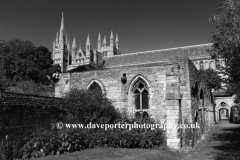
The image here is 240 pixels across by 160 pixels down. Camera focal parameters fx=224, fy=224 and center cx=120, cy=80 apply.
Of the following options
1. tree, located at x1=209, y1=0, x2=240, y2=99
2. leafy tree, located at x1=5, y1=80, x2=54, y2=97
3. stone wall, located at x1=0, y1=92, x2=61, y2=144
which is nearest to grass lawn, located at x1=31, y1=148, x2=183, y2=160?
stone wall, located at x1=0, y1=92, x2=61, y2=144

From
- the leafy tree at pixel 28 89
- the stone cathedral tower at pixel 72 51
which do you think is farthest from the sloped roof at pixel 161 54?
the leafy tree at pixel 28 89

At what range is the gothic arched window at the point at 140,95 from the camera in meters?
13.8

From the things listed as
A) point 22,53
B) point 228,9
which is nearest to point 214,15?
point 228,9

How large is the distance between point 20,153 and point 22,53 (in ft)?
129

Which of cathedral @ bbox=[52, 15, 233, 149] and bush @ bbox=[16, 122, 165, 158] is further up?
cathedral @ bbox=[52, 15, 233, 149]

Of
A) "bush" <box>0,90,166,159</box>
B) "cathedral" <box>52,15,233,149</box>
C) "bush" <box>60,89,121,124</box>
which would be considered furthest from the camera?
"bush" <box>60,89,121,124</box>

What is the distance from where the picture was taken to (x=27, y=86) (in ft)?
91.6

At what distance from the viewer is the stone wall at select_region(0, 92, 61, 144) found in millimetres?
8477

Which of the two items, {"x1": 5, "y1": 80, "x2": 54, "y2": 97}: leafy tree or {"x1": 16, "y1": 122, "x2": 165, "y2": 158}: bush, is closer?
{"x1": 16, "y1": 122, "x2": 165, "y2": 158}: bush

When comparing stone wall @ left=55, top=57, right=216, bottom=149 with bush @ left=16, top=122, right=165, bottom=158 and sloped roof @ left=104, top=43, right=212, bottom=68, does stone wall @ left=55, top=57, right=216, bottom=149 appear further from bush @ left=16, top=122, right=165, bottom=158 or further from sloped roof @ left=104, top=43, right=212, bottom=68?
sloped roof @ left=104, top=43, right=212, bottom=68

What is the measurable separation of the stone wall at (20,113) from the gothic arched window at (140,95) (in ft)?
17.9

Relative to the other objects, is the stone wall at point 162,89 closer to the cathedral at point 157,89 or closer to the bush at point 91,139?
the cathedral at point 157,89

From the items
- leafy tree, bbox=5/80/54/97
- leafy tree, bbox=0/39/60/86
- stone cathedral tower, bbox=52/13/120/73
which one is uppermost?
stone cathedral tower, bbox=52/13/120/73

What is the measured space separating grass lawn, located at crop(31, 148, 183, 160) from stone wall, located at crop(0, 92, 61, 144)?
1663 mm
